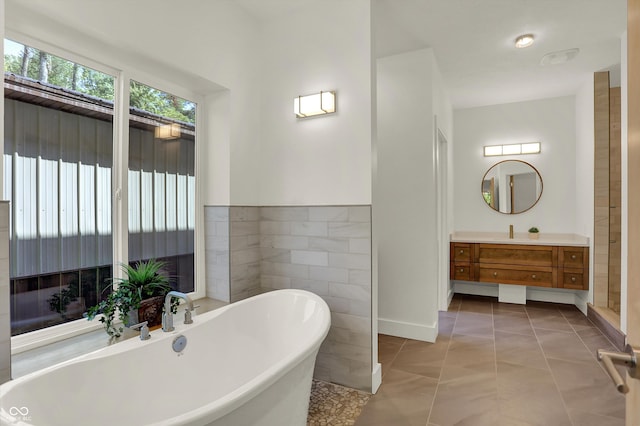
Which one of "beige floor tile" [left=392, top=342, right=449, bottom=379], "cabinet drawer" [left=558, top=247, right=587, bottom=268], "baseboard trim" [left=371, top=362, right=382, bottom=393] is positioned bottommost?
"beige floor tile" [left=392, top=342, right=449, bottom=379]

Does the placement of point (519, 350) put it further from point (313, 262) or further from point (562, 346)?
point (313, 262)

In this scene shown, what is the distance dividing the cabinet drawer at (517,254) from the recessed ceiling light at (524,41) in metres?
2.36

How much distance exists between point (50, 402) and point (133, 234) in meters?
1.04

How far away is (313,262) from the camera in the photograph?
252 centimetres

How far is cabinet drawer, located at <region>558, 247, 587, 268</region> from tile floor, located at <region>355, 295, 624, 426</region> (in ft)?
2.03

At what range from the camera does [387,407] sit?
2.13 m

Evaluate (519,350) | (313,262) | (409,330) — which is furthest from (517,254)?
(313,262)

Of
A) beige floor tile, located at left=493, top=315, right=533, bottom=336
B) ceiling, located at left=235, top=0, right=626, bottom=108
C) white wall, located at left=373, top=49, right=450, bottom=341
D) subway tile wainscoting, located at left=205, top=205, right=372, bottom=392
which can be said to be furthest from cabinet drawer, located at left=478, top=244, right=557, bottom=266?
subway tile wainscoting, located at left=205, top=205, right=372, bottom=392

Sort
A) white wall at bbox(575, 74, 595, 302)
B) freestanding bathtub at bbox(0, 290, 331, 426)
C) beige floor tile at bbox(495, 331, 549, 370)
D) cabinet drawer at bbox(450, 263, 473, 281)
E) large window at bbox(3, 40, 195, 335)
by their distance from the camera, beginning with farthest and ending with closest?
cabinet drawer at bbox(450, 263, 473, 281) → white wall at bbox(575, 74, 595, 302) → beige floor tile at bbox(495, 331, 549, 370) → large window at bbox(3, 40, 195, 335) → freestanding bathtub at bbox(0, 290, 331, 426)

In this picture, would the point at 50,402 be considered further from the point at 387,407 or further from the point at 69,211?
the point at 387,407

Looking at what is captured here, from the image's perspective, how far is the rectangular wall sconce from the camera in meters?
4.65

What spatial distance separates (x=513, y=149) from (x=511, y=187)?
0.54 metres

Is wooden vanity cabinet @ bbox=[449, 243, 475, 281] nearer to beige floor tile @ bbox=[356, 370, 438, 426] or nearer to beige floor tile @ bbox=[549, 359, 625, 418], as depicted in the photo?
beige floor tile @ bbox=[549, 359, 625, 418]

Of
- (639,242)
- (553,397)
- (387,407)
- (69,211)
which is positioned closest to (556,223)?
(553,397)
